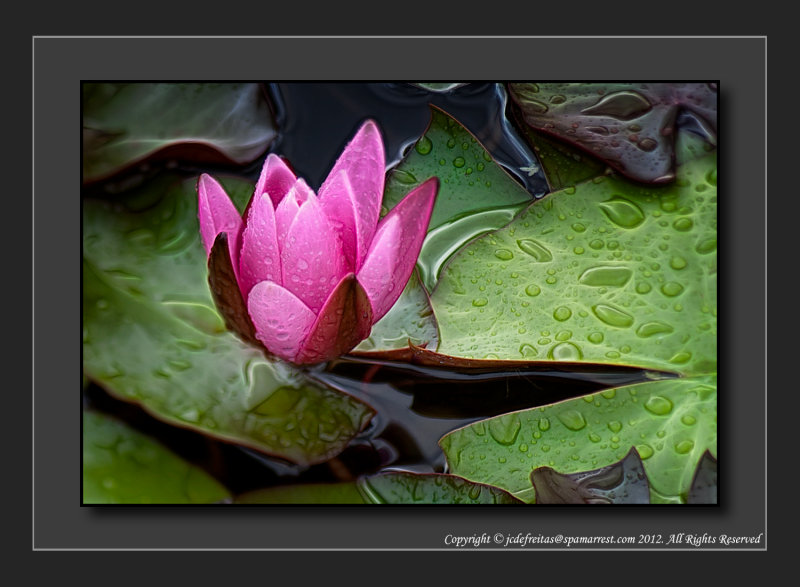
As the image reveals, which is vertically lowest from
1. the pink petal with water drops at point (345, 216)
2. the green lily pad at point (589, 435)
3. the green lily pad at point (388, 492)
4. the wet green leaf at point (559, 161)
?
the green lily pad at point (388, 492)

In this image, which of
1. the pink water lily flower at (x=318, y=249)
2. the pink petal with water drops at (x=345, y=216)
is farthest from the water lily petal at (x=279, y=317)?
the pink petal with water drops at (x=345, y=216)

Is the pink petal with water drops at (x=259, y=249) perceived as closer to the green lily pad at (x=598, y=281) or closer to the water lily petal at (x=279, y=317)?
the water lily petal at (x=279, y=317)

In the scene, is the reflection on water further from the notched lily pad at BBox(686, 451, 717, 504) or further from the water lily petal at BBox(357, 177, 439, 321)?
the notched lily pad at BBox(686, 451, 717, 504)

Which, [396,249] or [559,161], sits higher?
[559,161]

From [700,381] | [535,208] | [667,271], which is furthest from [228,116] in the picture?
[700,381]

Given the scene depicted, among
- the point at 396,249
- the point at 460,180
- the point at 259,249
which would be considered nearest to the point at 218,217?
the point at 259,249

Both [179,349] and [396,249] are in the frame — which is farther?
[179,349]

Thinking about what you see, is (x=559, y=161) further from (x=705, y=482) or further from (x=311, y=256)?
(x=705, y=482)

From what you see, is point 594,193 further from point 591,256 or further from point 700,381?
point 700,381
